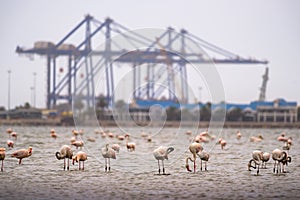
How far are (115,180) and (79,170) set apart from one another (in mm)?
2845

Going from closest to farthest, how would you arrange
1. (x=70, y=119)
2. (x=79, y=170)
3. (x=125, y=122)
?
(x=79, y=170), (x=125, y=122), (x=70, y=119)

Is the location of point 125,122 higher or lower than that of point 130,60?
lower

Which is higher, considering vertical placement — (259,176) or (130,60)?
(130,60)

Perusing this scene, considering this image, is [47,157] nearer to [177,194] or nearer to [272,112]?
[177,194]

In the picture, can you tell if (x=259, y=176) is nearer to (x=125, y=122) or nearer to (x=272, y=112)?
(x=125, y=122)

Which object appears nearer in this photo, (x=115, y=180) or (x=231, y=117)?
(x=115, y=180)

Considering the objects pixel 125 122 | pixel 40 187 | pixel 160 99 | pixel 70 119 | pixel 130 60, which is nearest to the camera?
pixel 40 187

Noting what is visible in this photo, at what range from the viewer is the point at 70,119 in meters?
110

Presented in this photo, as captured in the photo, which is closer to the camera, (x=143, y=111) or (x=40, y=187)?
(x=40, y=187)

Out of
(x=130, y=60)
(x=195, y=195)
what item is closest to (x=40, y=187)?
(x=195, y=195)

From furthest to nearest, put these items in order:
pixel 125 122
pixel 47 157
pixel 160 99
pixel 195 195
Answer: pixel 160 99
pixel 125 122
pixel 47 157
pixel 195 195

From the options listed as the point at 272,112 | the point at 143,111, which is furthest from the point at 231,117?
the point at 143,111

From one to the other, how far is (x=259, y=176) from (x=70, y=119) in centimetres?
9215

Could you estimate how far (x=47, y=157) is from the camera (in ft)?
84.6
